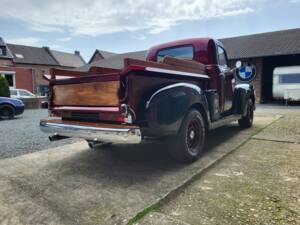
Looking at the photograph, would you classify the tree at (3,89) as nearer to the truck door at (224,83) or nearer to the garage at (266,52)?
the truck door at (224,83)

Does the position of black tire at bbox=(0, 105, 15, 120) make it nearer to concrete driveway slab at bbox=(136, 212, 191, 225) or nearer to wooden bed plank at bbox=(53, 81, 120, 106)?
wooden bed plank at bbox=(53, 81, 120, 106)

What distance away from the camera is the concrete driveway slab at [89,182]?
231 centimetres

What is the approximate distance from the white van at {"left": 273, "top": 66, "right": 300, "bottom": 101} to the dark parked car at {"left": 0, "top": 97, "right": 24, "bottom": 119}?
1568 centimetres

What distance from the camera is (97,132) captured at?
2990mm

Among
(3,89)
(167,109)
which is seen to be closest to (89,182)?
(167,109)

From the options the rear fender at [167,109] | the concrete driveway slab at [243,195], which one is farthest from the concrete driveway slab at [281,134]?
the rear fender at [167,109]

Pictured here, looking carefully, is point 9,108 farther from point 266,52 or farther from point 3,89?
point 266,52

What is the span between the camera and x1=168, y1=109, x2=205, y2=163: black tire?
11.1 feet

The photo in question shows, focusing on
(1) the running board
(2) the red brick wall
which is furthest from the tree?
(1) the running board

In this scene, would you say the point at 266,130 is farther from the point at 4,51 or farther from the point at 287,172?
the point at 4,51

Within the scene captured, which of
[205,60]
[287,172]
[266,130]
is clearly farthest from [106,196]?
[266,130]

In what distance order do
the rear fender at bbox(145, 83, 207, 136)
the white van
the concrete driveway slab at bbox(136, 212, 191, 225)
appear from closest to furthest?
the concrete driveway slab at bbox(136, 212, 191, 225) < the rear fender at bbox(145, 83, 207, 136) < the white van

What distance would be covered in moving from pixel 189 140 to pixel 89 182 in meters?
1.58

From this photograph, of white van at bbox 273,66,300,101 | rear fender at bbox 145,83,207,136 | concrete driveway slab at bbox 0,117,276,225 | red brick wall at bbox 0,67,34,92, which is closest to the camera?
concrete driveway slab at bbox 0,117,276,225
